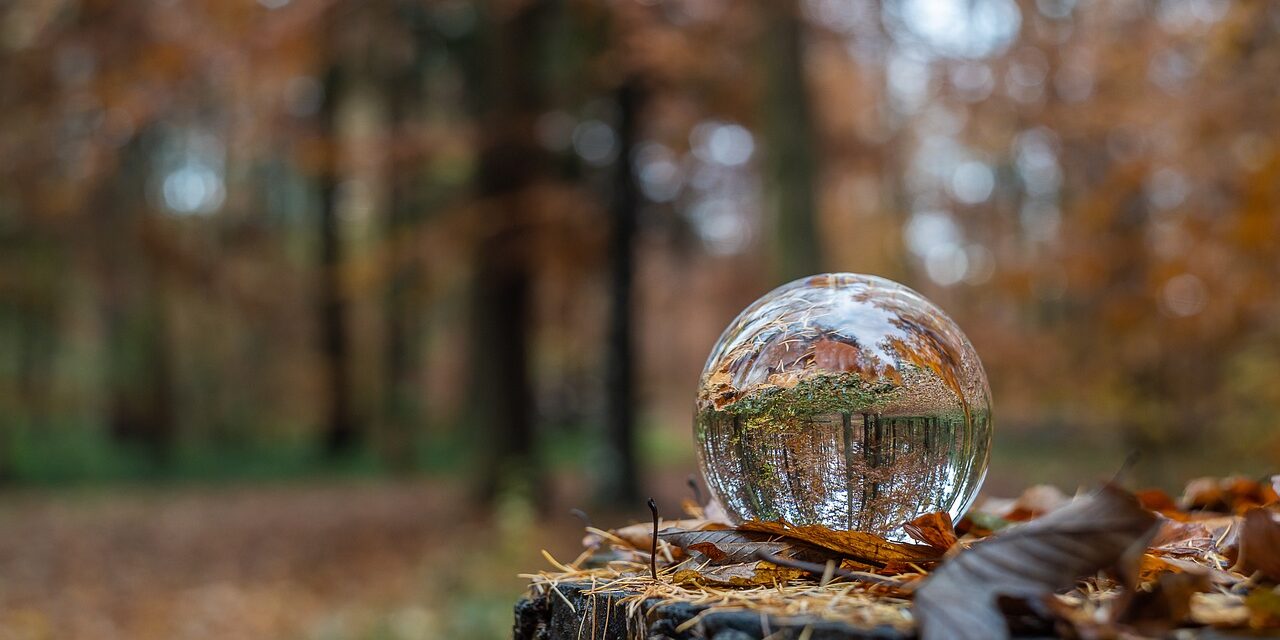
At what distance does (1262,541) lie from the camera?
1187mm

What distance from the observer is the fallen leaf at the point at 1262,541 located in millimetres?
1174

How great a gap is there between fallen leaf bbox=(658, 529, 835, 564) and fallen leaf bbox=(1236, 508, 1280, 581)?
0.54 metres

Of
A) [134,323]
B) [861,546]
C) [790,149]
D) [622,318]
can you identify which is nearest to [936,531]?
[861,546]

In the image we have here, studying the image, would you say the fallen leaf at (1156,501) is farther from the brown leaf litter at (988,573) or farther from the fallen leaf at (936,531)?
the fallen leaf at (936,531)

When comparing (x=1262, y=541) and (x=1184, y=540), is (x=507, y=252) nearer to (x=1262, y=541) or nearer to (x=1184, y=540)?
(x=1184, y=540)

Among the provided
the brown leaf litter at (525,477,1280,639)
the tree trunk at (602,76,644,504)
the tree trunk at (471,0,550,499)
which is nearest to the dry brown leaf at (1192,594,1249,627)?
the brown leaf litter at (525,477,1280,639)

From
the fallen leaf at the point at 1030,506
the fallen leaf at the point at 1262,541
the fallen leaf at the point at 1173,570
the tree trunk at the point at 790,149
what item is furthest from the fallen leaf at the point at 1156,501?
the tree trunk at the point at 790,149

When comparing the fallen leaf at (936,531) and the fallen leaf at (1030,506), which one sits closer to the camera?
the fallen leaf at (936,531)

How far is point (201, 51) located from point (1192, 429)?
998 centimetres

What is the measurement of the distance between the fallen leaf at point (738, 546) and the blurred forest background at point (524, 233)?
3.60 ft

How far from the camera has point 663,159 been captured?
11.4m

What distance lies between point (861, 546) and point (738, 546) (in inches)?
7.3

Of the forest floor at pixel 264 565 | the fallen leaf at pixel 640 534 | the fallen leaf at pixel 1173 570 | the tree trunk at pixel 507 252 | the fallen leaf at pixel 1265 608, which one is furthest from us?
the tree trunk at pixel 507 252

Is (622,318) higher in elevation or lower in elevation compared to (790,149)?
lower
